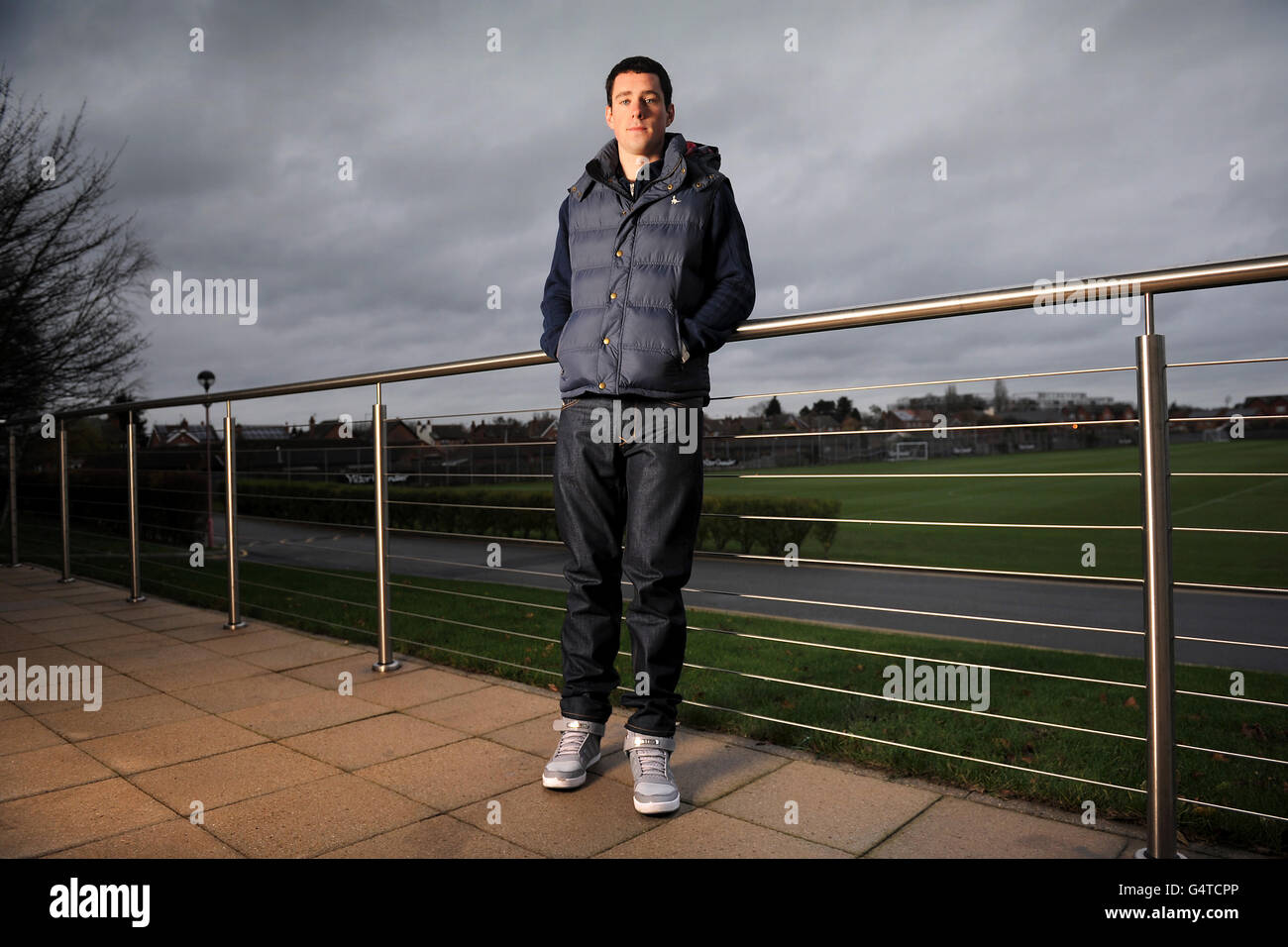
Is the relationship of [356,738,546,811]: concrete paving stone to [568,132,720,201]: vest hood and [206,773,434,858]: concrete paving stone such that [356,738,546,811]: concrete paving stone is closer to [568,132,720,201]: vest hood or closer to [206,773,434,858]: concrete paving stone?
[206,773,434,858]: concrete paving stone

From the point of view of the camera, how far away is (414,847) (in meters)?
1.80

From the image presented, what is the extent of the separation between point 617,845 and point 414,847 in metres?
0.43

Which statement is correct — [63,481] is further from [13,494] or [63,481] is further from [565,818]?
[565,818]

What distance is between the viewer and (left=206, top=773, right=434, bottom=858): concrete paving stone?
183 centimetres

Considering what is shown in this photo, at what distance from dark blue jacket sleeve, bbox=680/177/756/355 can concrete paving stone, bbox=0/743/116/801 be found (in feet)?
6.48

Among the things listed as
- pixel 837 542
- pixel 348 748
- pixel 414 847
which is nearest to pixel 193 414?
pixel 348 748

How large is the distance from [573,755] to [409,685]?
1.26 metres

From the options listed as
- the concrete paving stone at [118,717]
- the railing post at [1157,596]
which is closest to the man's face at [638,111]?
the railing post at [1157,596]

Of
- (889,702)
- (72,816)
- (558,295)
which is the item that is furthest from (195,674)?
(889,702)

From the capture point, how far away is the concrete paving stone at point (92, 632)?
410 cm

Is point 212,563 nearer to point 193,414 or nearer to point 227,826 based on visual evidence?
point 193,414

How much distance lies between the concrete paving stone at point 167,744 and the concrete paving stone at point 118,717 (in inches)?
2.4

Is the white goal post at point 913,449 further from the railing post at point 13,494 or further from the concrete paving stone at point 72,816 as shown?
the railing post at point 13,494

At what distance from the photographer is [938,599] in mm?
8883
